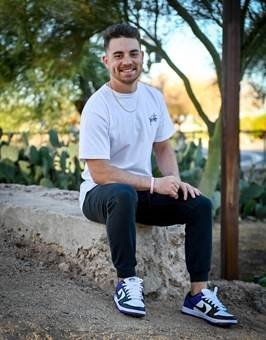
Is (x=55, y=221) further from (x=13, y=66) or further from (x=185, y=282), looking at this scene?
(x=13, y=66)

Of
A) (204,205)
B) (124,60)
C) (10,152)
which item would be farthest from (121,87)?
(10,152)

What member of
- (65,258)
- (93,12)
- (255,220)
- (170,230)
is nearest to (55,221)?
(65,258)

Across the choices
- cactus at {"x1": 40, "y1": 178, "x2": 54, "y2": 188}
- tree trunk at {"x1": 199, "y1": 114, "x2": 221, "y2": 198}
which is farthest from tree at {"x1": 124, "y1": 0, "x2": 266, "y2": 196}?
cactus at {"x1": 40, "y1": 178, "x2": 54, "y2": 188}

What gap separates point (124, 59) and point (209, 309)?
1273 mm

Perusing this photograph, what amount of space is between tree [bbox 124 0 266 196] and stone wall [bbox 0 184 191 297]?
1.93m

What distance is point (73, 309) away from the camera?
10.0 feet

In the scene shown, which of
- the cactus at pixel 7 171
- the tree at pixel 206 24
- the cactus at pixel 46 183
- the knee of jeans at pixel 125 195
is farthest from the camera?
the cactus at pixel 7 171

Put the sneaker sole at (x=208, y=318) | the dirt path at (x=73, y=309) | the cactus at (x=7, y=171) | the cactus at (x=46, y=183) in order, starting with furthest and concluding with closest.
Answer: the cactus at (x=7, y=171) < the cactus at (x=46, y=183) < the sneaker sole at (x=208, y=318) < the dirt path at (x=73, y=309)

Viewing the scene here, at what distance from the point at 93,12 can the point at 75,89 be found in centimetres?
637

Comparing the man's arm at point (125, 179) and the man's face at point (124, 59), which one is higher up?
the man's face at point (124, 59)

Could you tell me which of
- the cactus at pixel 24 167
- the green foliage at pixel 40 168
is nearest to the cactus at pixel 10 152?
the green foliage at pixel 40 168

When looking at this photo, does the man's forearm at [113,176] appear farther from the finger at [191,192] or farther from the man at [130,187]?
the finger at [191,192]

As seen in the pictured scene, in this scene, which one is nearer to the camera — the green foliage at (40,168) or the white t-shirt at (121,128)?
the white t-shirt at (121,128)

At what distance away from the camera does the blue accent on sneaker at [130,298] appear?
10.1ft
